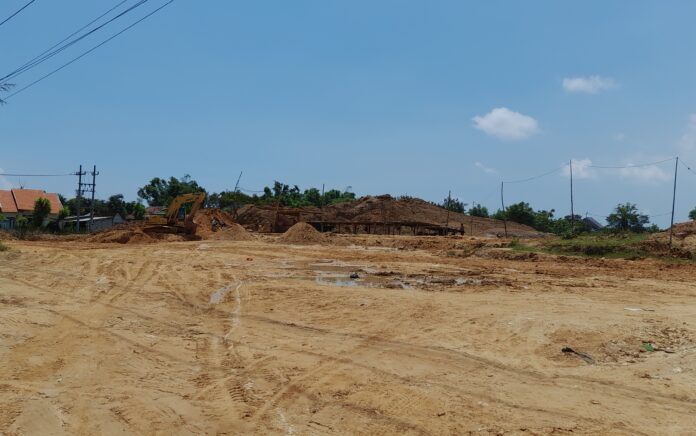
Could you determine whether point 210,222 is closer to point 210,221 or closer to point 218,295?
point 210,221

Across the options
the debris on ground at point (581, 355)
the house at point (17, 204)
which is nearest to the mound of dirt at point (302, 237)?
the debris on ground at point (581, 355)

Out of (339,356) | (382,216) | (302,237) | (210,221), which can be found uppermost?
(382,216)

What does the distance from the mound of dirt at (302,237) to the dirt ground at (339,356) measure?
1802 cm

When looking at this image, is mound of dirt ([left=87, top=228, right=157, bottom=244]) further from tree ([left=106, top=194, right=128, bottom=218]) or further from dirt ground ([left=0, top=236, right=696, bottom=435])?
tree ([left=106, top=194, right=128, bottom=218])

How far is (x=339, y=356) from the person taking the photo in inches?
280

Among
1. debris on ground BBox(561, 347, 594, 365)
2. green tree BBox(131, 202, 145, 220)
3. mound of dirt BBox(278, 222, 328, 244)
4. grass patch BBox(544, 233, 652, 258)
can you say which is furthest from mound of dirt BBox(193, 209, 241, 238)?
green tree BBox(131, 202, 145, 220)

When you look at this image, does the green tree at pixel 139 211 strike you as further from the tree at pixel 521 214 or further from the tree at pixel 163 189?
the tree at pixel 521 214

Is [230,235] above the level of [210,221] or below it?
below

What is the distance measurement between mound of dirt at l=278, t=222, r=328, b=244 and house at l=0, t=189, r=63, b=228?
35.9 metres

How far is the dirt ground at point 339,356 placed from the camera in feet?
16.3

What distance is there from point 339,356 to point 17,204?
62.2 meters

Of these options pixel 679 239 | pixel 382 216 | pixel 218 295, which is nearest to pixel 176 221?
pixel 218 295

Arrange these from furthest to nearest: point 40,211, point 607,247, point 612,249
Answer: point 40,211, point 607,247, point 612,249

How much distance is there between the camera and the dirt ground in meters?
4.97
